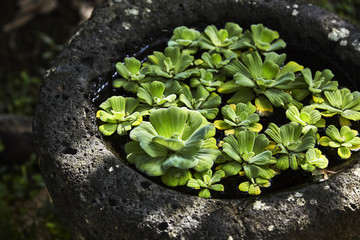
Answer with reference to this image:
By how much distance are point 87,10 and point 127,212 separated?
286 cm

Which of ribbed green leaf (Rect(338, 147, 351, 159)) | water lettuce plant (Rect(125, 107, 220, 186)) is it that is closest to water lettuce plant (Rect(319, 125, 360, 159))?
ribbed green leaf (Rect(338, 147, 351, 159))

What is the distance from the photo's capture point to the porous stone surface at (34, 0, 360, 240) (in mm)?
1265

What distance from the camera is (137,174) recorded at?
1.37 m

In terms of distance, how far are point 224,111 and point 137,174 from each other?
0.40 meters

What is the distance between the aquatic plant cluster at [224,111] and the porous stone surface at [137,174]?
8 centimetres

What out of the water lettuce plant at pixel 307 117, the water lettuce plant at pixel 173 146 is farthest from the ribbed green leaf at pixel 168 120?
the water lettuce plant at pixel 307 117

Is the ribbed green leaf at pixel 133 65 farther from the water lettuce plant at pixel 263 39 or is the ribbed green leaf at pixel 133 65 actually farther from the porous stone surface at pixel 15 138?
the porous stone surface at pixel 15 138

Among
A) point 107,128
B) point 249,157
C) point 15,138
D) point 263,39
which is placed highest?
point 263,39

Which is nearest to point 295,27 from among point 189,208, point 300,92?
point 300,92

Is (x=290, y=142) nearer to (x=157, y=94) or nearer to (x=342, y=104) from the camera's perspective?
(x=342, y=104)

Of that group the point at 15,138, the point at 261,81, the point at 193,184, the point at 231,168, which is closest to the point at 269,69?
the point at 261,81

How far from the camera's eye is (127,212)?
4.22 ft

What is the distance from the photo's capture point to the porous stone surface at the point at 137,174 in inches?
49.8

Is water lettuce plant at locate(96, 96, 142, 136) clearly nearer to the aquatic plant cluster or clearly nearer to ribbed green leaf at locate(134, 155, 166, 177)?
the aquatic plant cluster
